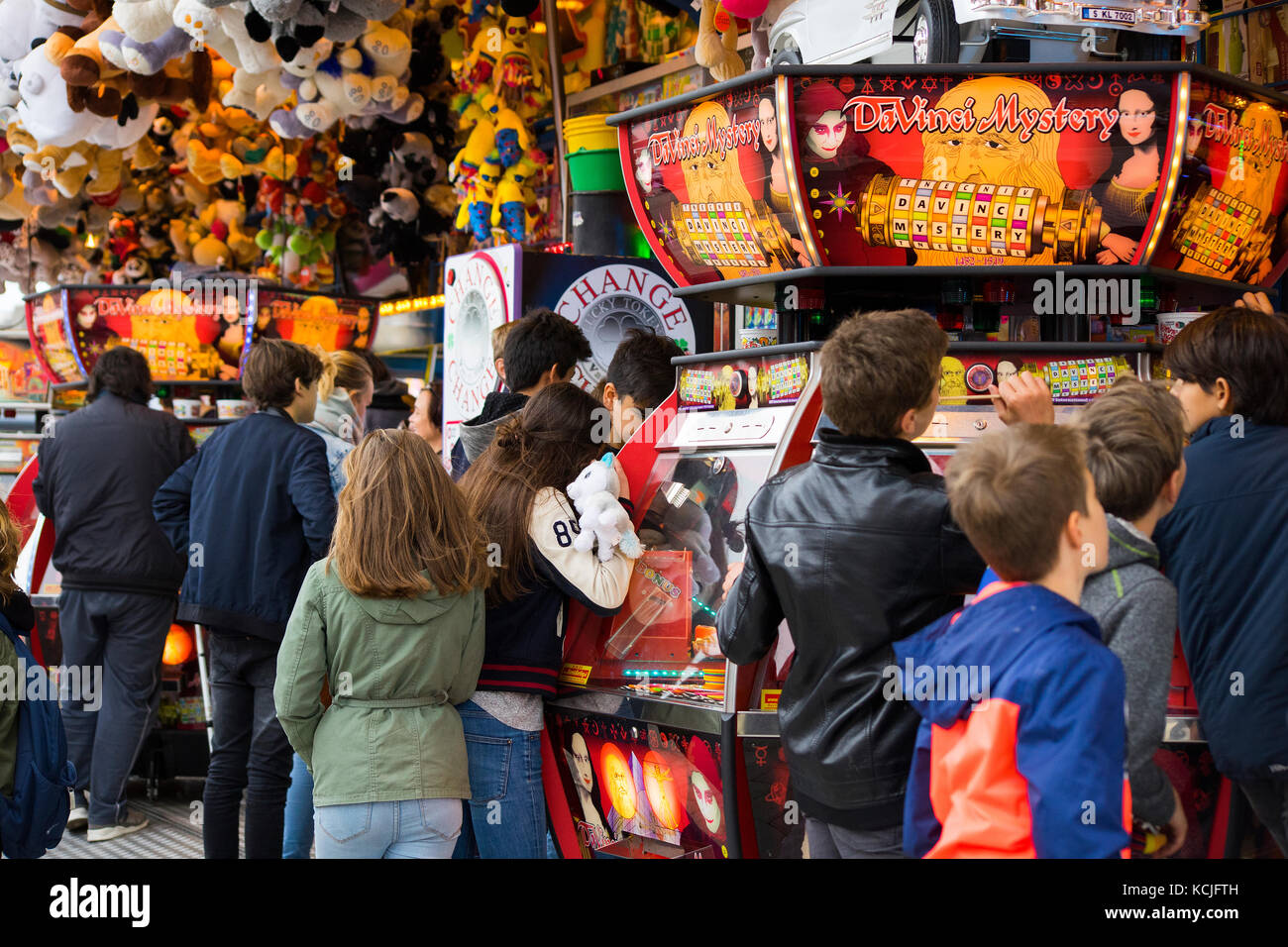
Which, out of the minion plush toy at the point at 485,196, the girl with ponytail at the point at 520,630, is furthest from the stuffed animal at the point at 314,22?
the girl with ponytail at the point at 520,630

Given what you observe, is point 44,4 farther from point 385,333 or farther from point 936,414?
point 936,414

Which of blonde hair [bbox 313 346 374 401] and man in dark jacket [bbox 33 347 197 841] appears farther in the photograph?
man in dark jacket [bbox 33 347 197 841]

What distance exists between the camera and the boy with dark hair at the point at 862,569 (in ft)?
6.54

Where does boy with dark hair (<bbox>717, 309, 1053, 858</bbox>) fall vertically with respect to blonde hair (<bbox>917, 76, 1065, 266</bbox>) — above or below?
below

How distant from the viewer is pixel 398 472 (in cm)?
256

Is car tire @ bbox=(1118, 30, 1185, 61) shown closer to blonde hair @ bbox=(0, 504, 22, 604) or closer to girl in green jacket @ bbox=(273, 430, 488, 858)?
girl in green jacket @ bbox=(273, 430, 488, 858)

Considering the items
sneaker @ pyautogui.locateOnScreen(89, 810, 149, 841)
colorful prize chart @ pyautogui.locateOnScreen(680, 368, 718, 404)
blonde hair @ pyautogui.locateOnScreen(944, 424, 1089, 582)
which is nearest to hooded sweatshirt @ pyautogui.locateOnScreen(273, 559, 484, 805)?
colorful prize chart @ pyautogui.locateOnScreen(680, 368, 718, 404)

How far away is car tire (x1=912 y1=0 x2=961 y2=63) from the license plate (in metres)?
0.31

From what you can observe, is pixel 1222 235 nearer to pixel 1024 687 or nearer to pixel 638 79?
pixel 1024 687

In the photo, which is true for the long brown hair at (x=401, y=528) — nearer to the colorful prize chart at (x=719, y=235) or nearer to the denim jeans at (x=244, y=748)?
the colorful prize chart at (x=719, y=235)

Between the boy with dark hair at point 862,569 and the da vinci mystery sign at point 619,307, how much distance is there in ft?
8.61

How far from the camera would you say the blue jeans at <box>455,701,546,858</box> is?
107 inches

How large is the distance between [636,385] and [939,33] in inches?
46.7

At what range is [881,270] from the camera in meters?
2.76
